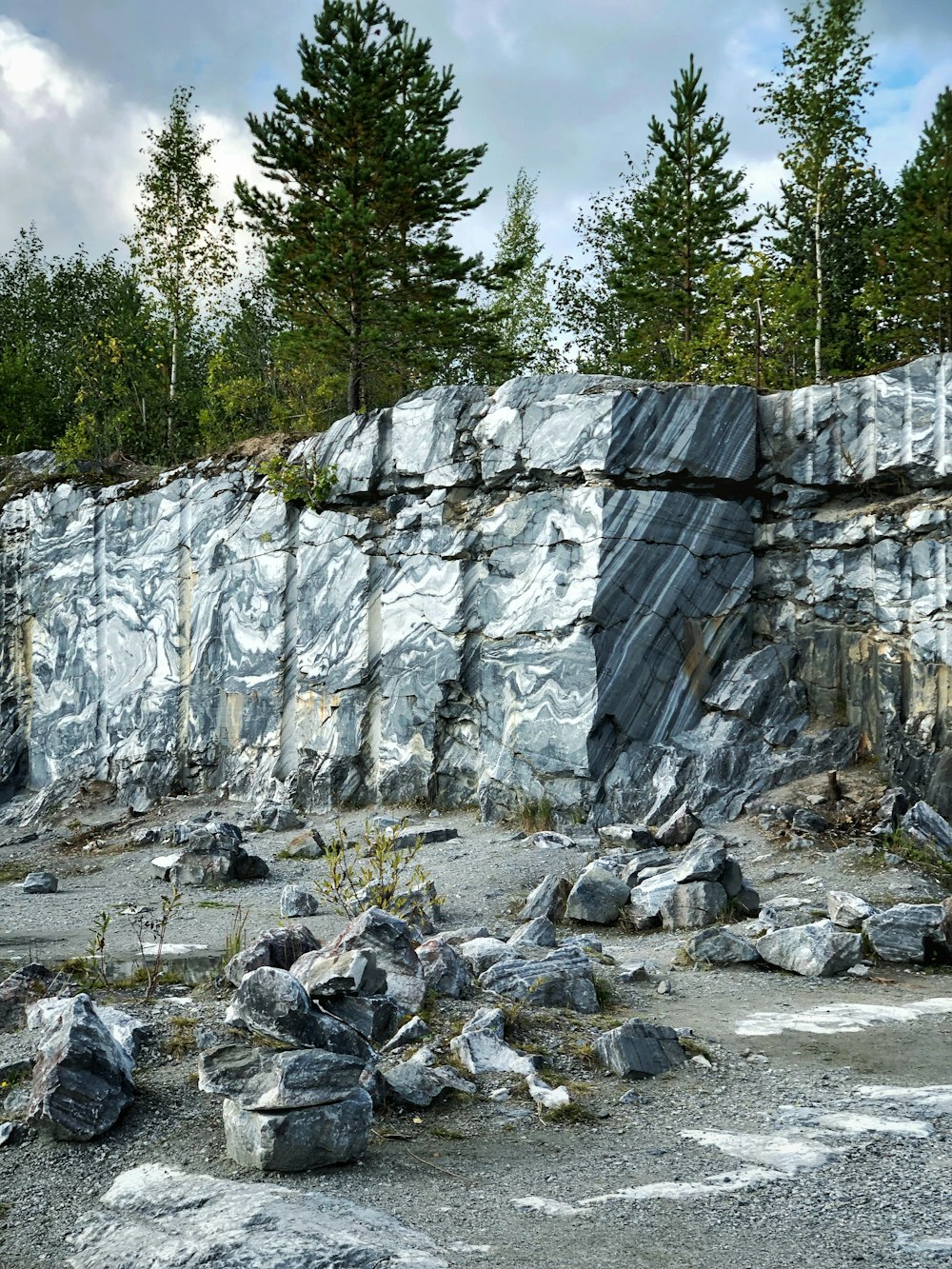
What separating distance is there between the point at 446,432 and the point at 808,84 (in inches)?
585

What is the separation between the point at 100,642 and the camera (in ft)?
66.3

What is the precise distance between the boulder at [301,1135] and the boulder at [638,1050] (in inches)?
57.7

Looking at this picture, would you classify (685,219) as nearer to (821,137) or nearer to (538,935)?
(821,137)

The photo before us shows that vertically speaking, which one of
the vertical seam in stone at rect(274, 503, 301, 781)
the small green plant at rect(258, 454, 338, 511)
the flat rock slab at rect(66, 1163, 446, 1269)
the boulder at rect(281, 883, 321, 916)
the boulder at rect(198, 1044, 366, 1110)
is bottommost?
the boulder at rect(281, 883, 321, 916)

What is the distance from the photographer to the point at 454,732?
1515 centimetres

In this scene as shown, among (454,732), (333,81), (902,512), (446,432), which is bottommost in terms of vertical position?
(454,732)

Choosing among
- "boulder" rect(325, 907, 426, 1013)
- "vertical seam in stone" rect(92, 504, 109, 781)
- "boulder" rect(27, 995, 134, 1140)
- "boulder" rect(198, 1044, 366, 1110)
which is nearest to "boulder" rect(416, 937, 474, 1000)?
"boulder" rect(325, 907, 426, 1013)

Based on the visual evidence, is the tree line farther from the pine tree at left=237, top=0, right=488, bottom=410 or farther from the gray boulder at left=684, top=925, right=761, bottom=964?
the gray boulder at left=684, top=925, right=761, bottom=964

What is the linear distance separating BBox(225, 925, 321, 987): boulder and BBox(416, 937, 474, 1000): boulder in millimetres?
647

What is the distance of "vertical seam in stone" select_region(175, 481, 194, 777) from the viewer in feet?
61.2

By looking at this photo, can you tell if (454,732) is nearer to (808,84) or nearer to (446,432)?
(446,432)

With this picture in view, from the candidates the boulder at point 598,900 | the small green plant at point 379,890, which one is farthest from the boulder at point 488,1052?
the boulder at point 598,900

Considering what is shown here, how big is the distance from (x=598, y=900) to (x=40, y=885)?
7.04 metres

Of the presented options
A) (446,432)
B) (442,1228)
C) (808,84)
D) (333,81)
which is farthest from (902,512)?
(808,84)
